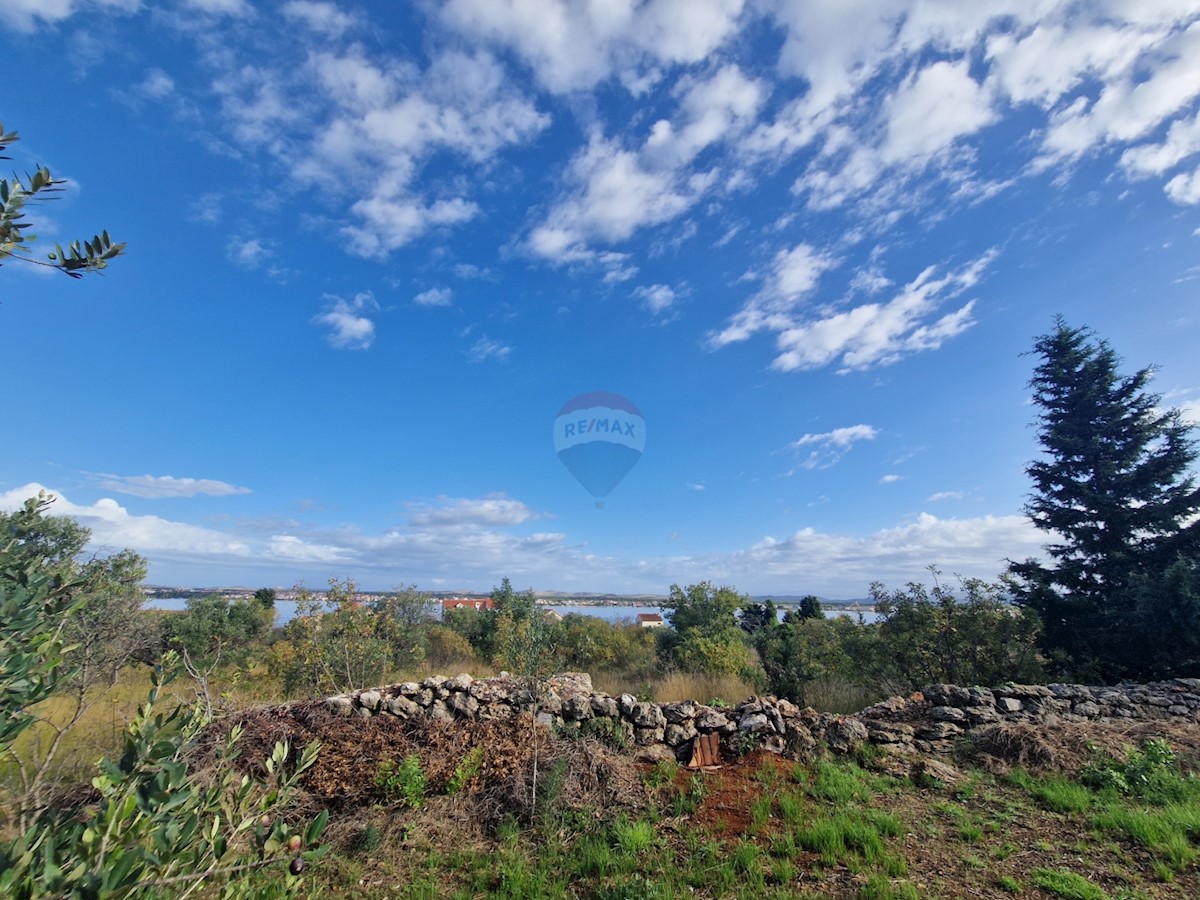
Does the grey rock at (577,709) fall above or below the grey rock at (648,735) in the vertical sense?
above

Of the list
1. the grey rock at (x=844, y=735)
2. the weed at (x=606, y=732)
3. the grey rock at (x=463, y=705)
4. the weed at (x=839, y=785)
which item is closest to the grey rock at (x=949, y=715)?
the grey rock at (x=844, y=735)

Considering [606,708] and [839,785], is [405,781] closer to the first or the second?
[606,708]

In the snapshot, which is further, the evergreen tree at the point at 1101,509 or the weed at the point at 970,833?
the evergreen tree at the point at 1101,509

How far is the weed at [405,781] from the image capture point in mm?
5145

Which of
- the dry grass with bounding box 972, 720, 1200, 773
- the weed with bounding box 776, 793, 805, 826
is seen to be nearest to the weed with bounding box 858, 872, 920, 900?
the weed with bounding box 776, 793, 805, 826

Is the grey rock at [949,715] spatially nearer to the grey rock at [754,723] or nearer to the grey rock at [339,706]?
the grey rock at [754,723]

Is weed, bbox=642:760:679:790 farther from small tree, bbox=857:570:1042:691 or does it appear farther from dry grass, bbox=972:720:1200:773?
small tree, bbox=857:570:1042:691

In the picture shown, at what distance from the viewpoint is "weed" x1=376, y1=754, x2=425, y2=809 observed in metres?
5.14

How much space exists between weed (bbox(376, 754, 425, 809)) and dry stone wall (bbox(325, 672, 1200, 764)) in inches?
43.4

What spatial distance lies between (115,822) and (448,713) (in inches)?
244

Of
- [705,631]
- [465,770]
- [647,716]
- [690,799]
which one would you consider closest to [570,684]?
[647,716]

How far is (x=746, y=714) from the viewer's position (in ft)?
21.6

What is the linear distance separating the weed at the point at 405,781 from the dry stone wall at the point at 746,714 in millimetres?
1103

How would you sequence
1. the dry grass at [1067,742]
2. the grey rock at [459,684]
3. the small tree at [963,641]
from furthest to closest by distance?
the small tree at [963,641] < the grey rock at [459,684] < the dry grass at [1067,742]
